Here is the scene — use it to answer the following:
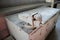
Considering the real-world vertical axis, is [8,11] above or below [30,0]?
below

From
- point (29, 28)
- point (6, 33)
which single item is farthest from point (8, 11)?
point (29, 28)

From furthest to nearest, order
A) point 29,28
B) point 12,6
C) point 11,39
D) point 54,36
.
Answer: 1. point 54,36
2. point 12,6
3. point 11,39
4. point 29,28

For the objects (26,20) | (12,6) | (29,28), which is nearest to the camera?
Result: (29,28)

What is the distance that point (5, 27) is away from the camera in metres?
1.63

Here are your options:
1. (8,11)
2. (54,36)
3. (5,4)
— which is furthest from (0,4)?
(54,36)

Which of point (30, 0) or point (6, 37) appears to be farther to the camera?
point (30, 0)

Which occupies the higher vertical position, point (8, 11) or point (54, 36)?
point (8, 11)

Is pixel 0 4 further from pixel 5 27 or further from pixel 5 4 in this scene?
pixel 5 27

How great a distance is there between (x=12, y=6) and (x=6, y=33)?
72cm

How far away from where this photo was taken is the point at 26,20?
51.1 inches

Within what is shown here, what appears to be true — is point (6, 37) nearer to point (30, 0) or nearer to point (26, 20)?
point (26, 20)

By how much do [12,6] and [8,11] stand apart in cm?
30

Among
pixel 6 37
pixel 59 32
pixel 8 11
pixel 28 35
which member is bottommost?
pixel 59 32

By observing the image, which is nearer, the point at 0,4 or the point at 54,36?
the point at 0,4
